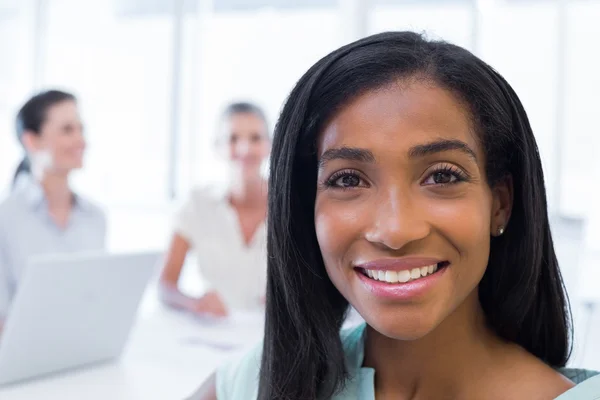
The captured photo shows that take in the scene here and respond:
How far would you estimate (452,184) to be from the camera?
3.26 ft

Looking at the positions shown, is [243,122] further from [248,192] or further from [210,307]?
[210,307]

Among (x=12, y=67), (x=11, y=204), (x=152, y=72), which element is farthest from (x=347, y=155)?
(x=12, y=67)

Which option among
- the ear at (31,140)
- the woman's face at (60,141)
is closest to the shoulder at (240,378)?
the woman's face at (60,141)

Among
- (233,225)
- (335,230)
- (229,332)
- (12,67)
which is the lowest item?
(229,332)

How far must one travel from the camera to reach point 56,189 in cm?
305

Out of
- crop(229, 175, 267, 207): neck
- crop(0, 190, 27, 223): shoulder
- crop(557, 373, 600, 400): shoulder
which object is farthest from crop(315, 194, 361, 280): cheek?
crop(0, 190, 27, 223): shoulder

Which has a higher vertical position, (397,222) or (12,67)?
(12,67)

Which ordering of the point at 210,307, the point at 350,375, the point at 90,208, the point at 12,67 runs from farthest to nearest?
the point at 12,67
the point at 90,208
the point at 210,307
the point at 350,375

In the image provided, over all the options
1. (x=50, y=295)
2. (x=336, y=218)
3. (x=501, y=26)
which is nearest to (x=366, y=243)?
(x=336, y=218)

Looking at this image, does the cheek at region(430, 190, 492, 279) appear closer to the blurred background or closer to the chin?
the chin

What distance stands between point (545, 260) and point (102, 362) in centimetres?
120

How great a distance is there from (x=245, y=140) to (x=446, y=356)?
2123 mm

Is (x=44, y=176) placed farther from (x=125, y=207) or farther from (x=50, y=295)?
(x=125, y=207)

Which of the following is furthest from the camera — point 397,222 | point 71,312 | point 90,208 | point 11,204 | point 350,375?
point 90,208
